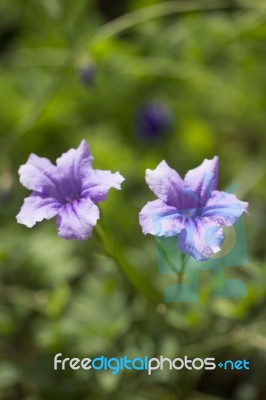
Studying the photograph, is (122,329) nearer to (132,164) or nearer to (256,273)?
(256,273)

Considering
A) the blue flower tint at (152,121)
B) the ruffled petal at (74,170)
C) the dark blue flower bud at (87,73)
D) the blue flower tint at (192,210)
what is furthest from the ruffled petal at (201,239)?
the blue flower tint at (152,121)

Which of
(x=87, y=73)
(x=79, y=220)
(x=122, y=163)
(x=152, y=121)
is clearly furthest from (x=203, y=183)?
(x=152, y=121)

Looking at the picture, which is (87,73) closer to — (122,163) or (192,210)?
(122,163)

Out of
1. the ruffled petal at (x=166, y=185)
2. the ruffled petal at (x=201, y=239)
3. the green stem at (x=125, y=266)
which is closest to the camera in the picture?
the ruffled petal at (x=201, y=239)

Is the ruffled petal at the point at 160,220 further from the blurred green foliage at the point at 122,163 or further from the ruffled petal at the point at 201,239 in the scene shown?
the blurred green foliage at the point at 122,163

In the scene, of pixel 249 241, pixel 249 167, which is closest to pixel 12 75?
pixel 249 167
